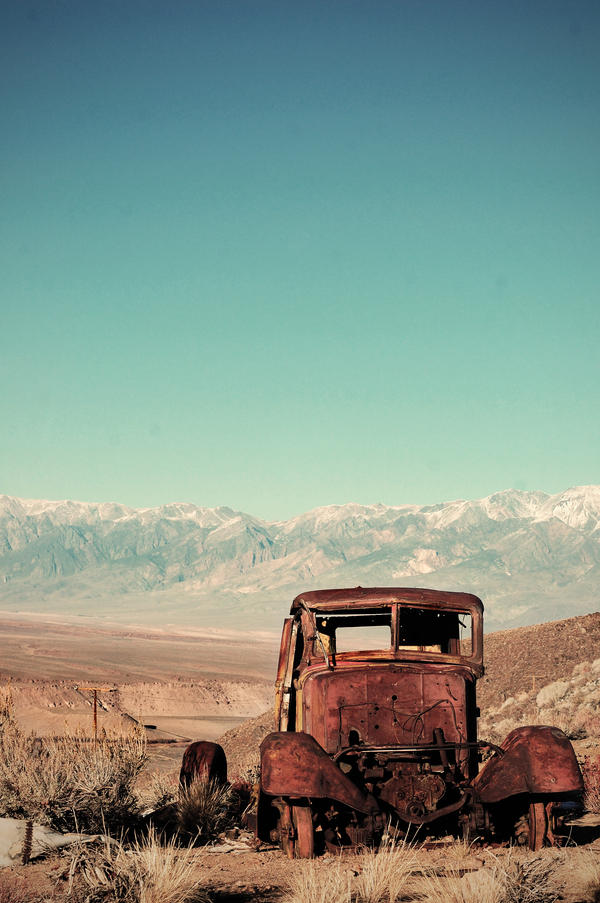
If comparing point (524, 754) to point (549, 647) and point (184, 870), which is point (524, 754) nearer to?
point (184, 870)

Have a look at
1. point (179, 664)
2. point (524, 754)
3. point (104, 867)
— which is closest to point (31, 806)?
point (104, 867)

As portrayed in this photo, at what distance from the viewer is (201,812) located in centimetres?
1041

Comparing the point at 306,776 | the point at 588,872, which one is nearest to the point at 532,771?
the point at 588,872

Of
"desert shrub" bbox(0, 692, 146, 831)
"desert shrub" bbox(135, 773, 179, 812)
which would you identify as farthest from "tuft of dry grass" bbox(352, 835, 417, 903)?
"desert shrub" bbox(135, 773, 179, 812)

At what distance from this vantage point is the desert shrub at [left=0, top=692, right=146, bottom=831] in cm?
955

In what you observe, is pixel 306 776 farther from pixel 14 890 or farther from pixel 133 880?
pixel 14 890

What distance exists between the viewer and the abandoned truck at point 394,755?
332 inches

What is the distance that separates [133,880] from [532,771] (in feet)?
14.0

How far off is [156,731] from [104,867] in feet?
112

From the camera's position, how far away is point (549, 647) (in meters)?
29.6

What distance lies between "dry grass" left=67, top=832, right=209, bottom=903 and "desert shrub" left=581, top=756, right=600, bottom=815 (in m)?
7.17

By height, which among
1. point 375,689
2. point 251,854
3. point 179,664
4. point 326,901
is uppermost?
point 375,689

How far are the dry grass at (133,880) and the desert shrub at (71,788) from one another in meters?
2.42

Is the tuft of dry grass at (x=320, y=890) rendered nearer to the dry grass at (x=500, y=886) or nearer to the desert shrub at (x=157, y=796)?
the dry grass at (x=500, y=886)
